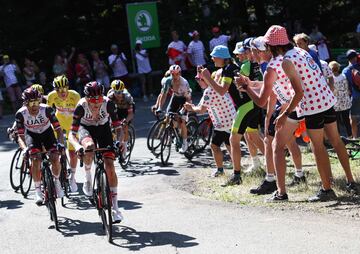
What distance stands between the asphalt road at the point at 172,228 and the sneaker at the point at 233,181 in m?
0.70

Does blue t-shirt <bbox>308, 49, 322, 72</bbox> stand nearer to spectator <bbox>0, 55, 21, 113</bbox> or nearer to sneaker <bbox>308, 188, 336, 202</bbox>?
sneaker <bbox>308, 188, 336, 202</bbox>

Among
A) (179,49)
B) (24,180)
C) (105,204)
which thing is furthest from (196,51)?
(105,204)

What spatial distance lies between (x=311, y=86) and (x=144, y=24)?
16.2m

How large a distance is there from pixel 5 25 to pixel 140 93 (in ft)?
17.9

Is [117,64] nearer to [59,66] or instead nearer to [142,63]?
[142,63]

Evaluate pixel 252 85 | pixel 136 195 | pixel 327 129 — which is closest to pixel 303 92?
pixel 327 129

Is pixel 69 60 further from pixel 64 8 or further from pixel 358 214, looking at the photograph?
pixel 358 214

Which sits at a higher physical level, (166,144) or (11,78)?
(11,78)

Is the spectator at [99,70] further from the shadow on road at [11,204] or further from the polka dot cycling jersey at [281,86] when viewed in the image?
the polka dot cycling jersey at [281,86]

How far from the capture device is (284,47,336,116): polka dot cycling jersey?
Answer: 29.6ft

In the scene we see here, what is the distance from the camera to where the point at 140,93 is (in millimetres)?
24078

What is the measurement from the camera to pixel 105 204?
856cm

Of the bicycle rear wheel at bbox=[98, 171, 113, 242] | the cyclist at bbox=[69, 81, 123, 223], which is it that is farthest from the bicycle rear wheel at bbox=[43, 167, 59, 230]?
the bicycle rear wheel at bbox=[98, 171, 113, 242]

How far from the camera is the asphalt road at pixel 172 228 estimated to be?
7.77 m
